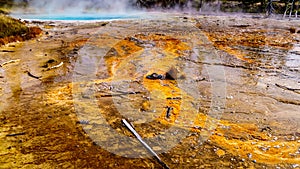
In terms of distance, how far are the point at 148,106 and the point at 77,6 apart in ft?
96.0

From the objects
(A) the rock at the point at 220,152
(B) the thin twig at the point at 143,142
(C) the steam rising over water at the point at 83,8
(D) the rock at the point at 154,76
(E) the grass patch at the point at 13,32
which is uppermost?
(C) the steam rising over water at the point at 83,8

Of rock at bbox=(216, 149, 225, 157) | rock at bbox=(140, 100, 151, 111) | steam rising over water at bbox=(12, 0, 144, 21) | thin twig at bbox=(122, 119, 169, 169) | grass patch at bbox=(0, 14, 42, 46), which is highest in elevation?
steam rising over water at bbox=(12, 0, 144, 21)

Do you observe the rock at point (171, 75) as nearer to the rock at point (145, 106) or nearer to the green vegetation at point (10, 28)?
the rock at point (145, 106)

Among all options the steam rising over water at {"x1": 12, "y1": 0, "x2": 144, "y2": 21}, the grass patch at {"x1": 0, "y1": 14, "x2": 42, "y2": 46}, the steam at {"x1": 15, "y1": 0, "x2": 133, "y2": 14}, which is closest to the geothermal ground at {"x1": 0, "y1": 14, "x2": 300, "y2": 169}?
the grass patch at {"x1": 0, "y1": 14, "x2": 42, "y2": 46}

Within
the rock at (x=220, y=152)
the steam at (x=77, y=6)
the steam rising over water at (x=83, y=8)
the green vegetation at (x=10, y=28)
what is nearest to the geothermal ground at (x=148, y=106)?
the rock at (x=220, y=152)

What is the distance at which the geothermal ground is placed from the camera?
4.84 metres

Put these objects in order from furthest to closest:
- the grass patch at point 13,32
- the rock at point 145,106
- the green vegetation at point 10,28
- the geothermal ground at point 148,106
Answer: the green vegetation at point 10,28, the grass patch at point 13,32, the rock at point 145,106, the geothermal ground at point 148,106

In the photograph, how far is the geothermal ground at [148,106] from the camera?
15.9 feet

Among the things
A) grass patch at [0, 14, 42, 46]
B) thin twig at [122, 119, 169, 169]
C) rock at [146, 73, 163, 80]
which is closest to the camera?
thin twig at [122, 119, 169, 169]

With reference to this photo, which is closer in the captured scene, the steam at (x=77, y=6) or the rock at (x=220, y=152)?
the rock at (x=220, y=152)

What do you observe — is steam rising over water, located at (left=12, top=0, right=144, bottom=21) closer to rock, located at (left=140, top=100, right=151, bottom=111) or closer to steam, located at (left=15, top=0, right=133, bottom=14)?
steam, located at (left=15, top=0, right=133, bottom=14)

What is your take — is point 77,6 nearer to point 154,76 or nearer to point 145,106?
→ point 154,76

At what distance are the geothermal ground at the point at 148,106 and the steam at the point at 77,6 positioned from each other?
60.5 ft

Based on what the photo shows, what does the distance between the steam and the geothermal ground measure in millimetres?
18453
